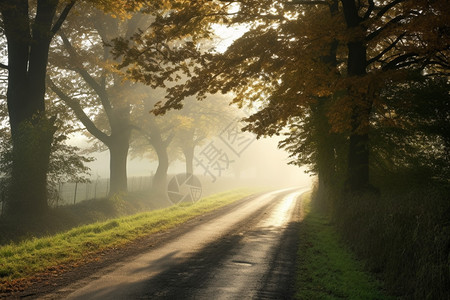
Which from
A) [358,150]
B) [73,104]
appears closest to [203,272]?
[358,150]

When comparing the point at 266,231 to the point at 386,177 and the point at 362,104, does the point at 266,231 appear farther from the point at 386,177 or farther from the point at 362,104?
the point at 362,104

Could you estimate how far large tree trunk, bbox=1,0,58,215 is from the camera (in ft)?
45.7

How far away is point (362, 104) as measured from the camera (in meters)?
10.4

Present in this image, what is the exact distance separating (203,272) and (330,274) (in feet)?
9.80

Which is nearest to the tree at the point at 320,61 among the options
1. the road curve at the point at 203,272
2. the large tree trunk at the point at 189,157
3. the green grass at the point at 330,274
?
the green grass at the point at 330,274

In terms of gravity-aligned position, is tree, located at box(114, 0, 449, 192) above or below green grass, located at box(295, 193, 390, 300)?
above

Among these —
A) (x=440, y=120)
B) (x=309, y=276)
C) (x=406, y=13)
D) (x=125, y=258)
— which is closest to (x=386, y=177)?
(x=440, y=120)

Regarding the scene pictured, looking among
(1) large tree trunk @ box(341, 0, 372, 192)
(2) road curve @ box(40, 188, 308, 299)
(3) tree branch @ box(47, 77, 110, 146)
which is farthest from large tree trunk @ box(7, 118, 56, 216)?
(1) large tree trunk @ box(341, 0, 372, 192)

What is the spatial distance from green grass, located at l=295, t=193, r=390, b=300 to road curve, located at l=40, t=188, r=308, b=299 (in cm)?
34

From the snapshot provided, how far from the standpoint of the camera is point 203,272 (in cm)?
770

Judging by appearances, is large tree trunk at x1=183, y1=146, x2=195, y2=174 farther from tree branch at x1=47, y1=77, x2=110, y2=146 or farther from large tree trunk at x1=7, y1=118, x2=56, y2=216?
large tree trunk at x1=7, y1=118, x2=56, y2=216

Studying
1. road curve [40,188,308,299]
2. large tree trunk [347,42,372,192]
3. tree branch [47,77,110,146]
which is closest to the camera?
road curve [40,188,308,299]

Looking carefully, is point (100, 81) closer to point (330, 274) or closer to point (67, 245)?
point (67, 245)

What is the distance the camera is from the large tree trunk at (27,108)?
13.9 m
